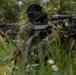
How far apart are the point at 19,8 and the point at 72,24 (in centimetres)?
1287

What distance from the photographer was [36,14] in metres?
→ 3.67

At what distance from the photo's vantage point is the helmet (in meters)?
3.61

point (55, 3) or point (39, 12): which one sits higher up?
point (39, 12)

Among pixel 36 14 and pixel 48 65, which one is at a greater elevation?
pixel 48 65

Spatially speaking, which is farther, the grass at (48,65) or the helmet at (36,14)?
→ the helmet at (36,14)

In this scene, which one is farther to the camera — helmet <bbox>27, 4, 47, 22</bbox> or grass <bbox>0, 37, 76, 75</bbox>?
helmet <bbox>27, 4, 47, 22</bbox>

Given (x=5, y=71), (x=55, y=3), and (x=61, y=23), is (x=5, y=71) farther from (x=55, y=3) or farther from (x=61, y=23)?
(x=55, y=3)

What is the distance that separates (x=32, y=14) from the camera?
3627mm

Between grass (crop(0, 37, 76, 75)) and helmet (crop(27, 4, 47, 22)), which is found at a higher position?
grass (crop(0, 37, 76, 75))

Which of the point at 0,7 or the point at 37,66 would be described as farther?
the point at 0,7

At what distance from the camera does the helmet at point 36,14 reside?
3613mm

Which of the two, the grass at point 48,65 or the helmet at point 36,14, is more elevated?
the grass at point 48,65

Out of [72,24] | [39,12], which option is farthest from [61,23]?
[39,12]

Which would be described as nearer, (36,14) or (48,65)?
(48,65)
